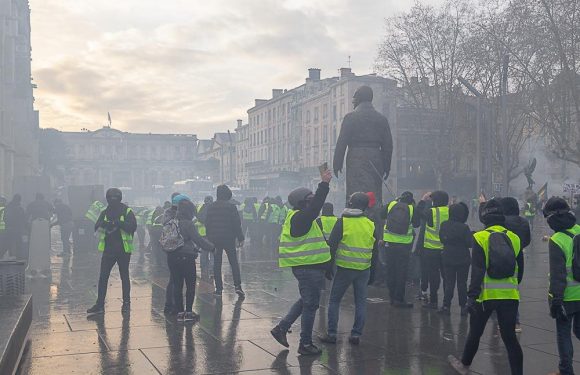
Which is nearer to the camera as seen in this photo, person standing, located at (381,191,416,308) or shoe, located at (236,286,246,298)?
person standing, located at (381,191,416,308)

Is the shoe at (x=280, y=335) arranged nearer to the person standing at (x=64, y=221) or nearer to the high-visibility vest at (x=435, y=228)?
the high-visibility vest at (x=435, y=228)

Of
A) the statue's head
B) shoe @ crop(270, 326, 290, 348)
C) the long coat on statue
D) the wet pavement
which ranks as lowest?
the wet pavement

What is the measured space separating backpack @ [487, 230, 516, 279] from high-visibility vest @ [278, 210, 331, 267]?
180cm

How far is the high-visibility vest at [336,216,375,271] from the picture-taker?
696cm

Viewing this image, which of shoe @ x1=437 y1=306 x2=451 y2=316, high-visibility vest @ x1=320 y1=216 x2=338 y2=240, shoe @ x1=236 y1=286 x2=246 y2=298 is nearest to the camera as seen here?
shoe @ x1=437 y1=306 x2=451 y2=316

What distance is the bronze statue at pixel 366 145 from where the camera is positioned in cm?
1213

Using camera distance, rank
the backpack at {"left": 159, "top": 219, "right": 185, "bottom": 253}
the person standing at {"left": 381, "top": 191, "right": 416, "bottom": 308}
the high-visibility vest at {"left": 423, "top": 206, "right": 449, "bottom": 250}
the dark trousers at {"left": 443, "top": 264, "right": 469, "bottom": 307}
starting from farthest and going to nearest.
Answer: the person standing at {"left": 381, "top": 191, "right": 416, "bottom": 308} → the high-visibility vest at {"left": 423, "top": 206, "right": 449, "bottom": 250} → the dark trousers at {"left": 443, "top": 264, "right": 469, "bottom": 307} → the backpack at {"left": 159, "top": 219, "right": 185, "bottom": 253}

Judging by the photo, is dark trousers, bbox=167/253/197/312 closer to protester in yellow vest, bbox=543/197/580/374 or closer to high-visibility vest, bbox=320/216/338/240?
high-visibility vest, bbox=320/216/338/240

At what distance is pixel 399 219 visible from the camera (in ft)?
31.5

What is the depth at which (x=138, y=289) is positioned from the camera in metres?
11.5


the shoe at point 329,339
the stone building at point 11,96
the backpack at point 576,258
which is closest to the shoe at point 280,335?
the shoe at point 329,339

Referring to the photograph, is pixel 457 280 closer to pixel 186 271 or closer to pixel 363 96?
pixel 186 271

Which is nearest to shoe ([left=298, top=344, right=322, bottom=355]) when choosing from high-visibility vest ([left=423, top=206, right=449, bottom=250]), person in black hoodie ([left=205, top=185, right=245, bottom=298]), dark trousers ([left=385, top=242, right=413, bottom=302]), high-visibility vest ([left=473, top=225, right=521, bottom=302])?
high-visibility vest ([left=473, top=225, right=521, bottom=302])

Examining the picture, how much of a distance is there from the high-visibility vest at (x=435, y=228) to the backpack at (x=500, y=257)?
3.72 metres
